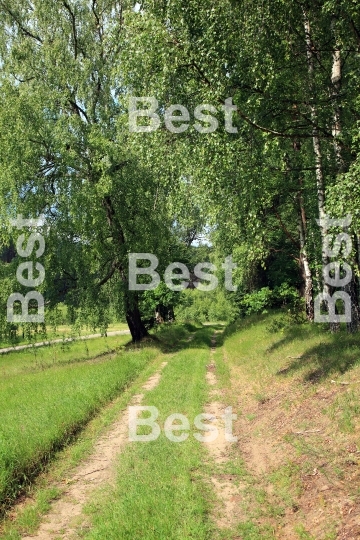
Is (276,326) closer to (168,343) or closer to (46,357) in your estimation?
(168,343)

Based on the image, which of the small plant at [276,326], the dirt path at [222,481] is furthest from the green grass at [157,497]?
the small plant at [276,326]

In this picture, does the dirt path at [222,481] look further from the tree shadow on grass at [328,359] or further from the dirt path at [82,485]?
the tree shadow on grass at [328,359]

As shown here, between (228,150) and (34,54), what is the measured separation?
16436mm

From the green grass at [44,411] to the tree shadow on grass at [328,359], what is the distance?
5206 mm

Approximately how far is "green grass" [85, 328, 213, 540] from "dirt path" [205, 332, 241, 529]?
20cm

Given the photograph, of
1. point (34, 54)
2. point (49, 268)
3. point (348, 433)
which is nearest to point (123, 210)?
point (49, 268)

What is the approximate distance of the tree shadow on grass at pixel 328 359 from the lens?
10.0 meters

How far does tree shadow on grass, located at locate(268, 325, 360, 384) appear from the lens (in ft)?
33.0

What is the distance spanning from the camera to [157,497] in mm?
5988

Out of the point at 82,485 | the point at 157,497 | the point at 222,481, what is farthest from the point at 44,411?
the point at 222,481

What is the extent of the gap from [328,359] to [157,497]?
658 centimetres

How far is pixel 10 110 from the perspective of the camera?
746 inches

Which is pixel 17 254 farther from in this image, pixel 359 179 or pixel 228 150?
pixel 359 179

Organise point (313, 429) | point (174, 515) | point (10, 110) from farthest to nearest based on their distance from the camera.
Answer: point (10, 110), point (313, 429), point (174, 515)
